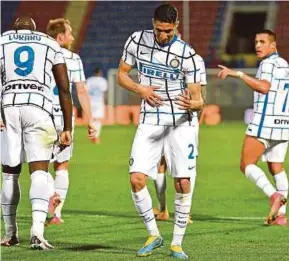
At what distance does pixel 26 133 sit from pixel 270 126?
3360 millimetres

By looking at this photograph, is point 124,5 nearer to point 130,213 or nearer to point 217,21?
point 217,21

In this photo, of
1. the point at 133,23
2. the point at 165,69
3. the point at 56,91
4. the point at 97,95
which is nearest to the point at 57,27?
the point at 56,91

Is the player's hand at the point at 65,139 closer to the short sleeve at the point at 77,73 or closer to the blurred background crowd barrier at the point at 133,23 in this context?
the short sleeve at the point at 77,73

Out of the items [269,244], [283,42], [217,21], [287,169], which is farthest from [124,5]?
[269,244]

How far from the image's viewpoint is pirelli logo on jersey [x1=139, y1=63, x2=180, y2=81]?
27.9 feet

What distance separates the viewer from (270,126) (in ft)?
36.5

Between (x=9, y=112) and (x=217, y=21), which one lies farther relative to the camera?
(x=217, y=21)

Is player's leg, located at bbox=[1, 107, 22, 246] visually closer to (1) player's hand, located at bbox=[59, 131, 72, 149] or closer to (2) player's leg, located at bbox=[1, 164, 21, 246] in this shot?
(2) player's leg, located at bbox=[1, 164, 21, 246]

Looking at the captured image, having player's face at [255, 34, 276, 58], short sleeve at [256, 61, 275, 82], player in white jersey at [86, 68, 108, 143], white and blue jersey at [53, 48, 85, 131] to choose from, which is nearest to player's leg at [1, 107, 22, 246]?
white and blue jersey at [53, 48, 85, 131]

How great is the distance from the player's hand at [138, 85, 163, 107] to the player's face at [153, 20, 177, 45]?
1.26ft

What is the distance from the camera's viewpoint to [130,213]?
39.3 ft

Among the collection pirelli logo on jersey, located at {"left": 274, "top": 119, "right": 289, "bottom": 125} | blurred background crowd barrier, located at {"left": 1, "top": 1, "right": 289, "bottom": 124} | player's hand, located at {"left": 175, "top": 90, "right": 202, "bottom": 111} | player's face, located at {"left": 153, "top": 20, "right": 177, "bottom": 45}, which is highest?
player's face, located at {"left": 153, "top": 20, "right": 177, "bottom": 45}

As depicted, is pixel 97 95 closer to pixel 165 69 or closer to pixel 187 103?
pixel 165 69

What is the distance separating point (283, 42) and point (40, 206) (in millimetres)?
31282
